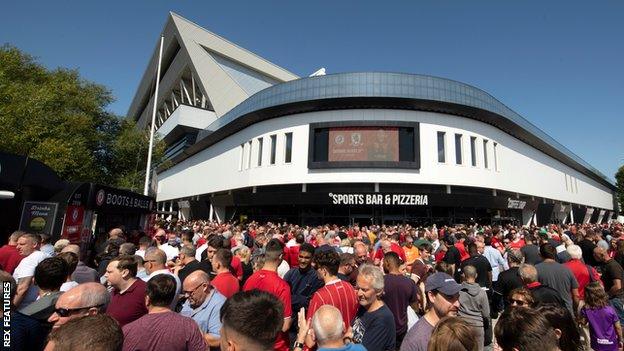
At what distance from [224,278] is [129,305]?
110 centimetres

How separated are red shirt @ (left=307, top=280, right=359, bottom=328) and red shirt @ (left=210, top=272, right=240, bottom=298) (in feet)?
4.02

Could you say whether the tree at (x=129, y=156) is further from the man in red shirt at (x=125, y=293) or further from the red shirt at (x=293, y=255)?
the man in red shirt at (x=125, y=293)

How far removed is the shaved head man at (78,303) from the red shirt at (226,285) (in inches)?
60.3

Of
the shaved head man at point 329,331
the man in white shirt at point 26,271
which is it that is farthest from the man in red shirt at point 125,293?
the shaved head man at point 329,331

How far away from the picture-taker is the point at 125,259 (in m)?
3.85

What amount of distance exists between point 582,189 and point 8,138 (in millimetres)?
77286

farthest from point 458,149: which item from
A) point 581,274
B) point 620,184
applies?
point 620,184

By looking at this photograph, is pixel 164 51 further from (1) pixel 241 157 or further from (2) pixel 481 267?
(2) pixel 481 267

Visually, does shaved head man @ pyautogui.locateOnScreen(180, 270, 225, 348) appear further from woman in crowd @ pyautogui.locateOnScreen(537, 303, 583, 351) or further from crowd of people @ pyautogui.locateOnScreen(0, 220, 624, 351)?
woman in crowd @ pyautogui.locateOnScreen(537, 303, 583, 351)

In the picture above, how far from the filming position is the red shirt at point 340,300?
3291mm

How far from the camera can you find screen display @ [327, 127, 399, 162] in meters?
26.3

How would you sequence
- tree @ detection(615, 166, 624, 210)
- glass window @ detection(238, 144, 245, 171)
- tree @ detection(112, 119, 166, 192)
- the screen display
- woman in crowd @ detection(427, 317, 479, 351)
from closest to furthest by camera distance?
woman in crowd @ detection(427, 317, 479, 351), tree @ detection(112, 119, 166, 192), the screen display, glass window @ detection(238, 144, 245, 171), tree @ detection(615, 166, 624, 210)

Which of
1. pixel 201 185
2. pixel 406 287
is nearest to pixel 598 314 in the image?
pixel 406 287

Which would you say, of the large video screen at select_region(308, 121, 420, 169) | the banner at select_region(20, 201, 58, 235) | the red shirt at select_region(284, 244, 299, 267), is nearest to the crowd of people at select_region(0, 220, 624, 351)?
the red shirt at select_region(284, 244, 299, 267)
